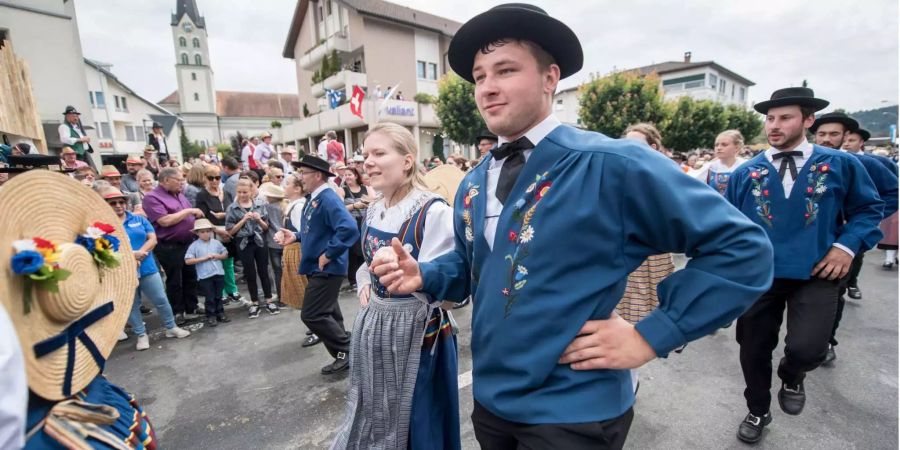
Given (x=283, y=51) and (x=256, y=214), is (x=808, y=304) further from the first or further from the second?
(x=283, y=51)

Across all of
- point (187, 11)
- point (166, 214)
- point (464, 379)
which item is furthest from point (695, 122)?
point (187, 11)

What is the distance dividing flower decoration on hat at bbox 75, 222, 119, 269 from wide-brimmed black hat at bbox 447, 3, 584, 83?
4.86 feet

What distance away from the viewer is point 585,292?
121 cm

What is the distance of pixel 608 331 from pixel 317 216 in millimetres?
3193

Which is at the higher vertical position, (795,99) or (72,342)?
(795,99)

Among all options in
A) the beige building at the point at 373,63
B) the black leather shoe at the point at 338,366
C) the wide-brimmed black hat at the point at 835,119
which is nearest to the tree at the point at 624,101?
the beige building at the point at 373,63

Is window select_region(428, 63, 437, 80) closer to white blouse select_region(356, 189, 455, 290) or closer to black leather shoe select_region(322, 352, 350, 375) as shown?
black leather shoe select_region(322, 352, 350, 375)

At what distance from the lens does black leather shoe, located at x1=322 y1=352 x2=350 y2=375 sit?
13.0ft

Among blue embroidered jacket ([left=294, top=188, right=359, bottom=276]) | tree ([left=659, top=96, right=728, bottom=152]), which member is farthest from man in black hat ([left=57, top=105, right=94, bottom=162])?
tree ([left=659, top=96, right=728, bottom=152])

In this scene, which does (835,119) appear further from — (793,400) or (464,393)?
(464,393)

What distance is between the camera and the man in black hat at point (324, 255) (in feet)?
12.4

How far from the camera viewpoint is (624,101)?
25.0 metres

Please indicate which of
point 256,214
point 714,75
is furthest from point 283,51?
point 714,75

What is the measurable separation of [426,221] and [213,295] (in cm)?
440
